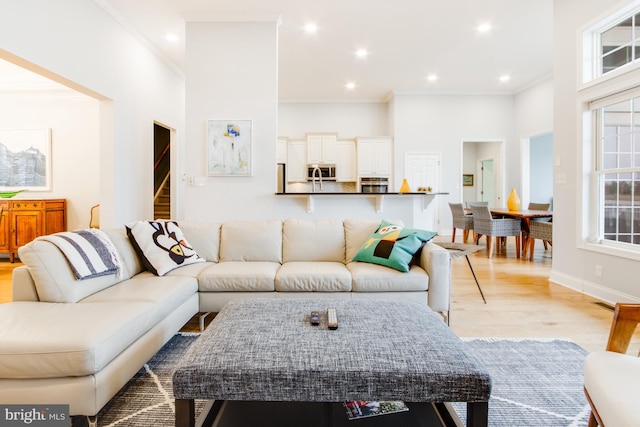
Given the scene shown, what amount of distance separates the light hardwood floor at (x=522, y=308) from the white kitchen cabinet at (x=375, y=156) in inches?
140

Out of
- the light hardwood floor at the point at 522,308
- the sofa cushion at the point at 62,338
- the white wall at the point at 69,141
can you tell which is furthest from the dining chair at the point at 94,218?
the sofa cushion at the point at 62,338

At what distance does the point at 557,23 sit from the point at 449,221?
4.73 m

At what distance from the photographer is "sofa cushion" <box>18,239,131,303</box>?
1.94 metres

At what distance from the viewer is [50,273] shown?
76.7 inches

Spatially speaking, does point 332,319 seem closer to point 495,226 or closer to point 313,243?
point 313,243

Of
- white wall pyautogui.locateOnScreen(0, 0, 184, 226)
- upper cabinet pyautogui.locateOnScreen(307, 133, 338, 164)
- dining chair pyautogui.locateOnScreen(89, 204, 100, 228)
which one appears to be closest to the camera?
white wall pyautogui.locateOnScreen(0, 0, 184, 226)

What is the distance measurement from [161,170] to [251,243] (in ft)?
19.6

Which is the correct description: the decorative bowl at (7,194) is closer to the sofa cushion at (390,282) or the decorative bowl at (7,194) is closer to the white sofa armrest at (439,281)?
the sofa cushion at (390,282)

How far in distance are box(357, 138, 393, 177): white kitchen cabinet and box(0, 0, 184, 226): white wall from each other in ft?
12.8

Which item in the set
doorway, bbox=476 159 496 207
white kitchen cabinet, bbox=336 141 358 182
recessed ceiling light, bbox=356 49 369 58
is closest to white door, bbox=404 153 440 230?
white kitchen cabinet, bbox=336 141 358 182

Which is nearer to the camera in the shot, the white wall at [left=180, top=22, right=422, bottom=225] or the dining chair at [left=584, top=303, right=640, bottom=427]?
the dining chair at [left=584, top=303, right=640, bottom=427]

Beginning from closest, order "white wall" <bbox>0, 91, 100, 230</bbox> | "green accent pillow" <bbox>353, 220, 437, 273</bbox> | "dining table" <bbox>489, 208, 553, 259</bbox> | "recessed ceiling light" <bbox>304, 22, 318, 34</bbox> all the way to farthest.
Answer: "green accent pillow" <bbox>353, 220, 437, 273</bbox>
"recessed ceiling light" <bbox>304, 22, 318, 34</bbox>
"dining table" <bbox>489, 208, 553, 259</bbox>
"white wall" <bbox>0, 91, 100, 230</bbox>

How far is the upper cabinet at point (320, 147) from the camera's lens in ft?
25.9

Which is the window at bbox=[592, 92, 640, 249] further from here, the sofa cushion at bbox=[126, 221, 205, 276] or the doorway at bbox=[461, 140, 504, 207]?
the doorway at bbox=[461, 140, 504, 207]
